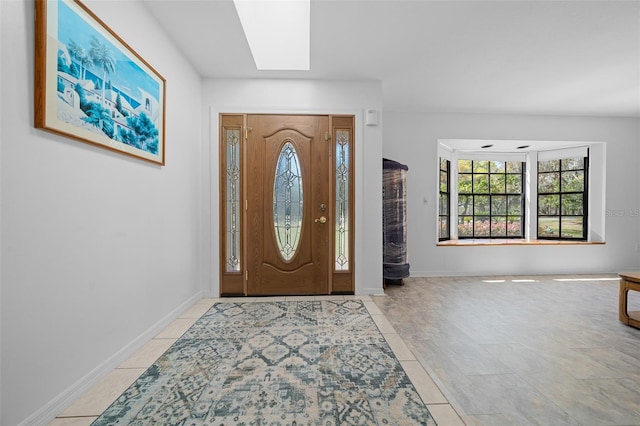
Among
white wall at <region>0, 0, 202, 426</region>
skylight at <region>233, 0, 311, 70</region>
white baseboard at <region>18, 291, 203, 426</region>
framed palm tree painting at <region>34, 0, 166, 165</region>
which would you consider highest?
skylight at <region>233, 0, 311, 70</region>

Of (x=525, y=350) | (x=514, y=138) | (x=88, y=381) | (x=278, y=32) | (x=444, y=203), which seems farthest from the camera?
(x=444, y=203)

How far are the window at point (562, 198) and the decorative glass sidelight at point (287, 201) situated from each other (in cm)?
472

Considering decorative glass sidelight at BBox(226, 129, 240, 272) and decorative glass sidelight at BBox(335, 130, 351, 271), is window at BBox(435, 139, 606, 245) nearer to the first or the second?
decorative glass sidelight at BBox(335, 130, 351, 271)

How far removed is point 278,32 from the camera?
3.03 m

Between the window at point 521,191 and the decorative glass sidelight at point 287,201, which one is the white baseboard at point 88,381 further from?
the window at point 521,191

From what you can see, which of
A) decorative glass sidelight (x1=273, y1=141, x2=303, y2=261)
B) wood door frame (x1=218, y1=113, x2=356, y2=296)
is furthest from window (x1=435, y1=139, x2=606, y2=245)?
decorative glass sidelight (x1=273, y1=141, x2=303, y2=261)

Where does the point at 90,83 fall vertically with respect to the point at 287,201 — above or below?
above

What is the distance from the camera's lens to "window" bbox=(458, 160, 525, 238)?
5.25 m

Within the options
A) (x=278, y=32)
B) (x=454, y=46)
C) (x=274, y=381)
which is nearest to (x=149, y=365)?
(x=274, y=381)

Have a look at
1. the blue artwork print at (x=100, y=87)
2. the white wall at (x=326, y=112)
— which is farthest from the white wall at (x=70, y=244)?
the white wall at (x=326, y=112)

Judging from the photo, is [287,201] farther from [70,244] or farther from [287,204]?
[70,244]

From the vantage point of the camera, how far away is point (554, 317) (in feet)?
9.20

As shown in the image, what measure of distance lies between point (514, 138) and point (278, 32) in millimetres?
4039

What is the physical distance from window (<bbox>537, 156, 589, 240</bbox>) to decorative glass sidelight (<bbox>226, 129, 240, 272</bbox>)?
5.39m
